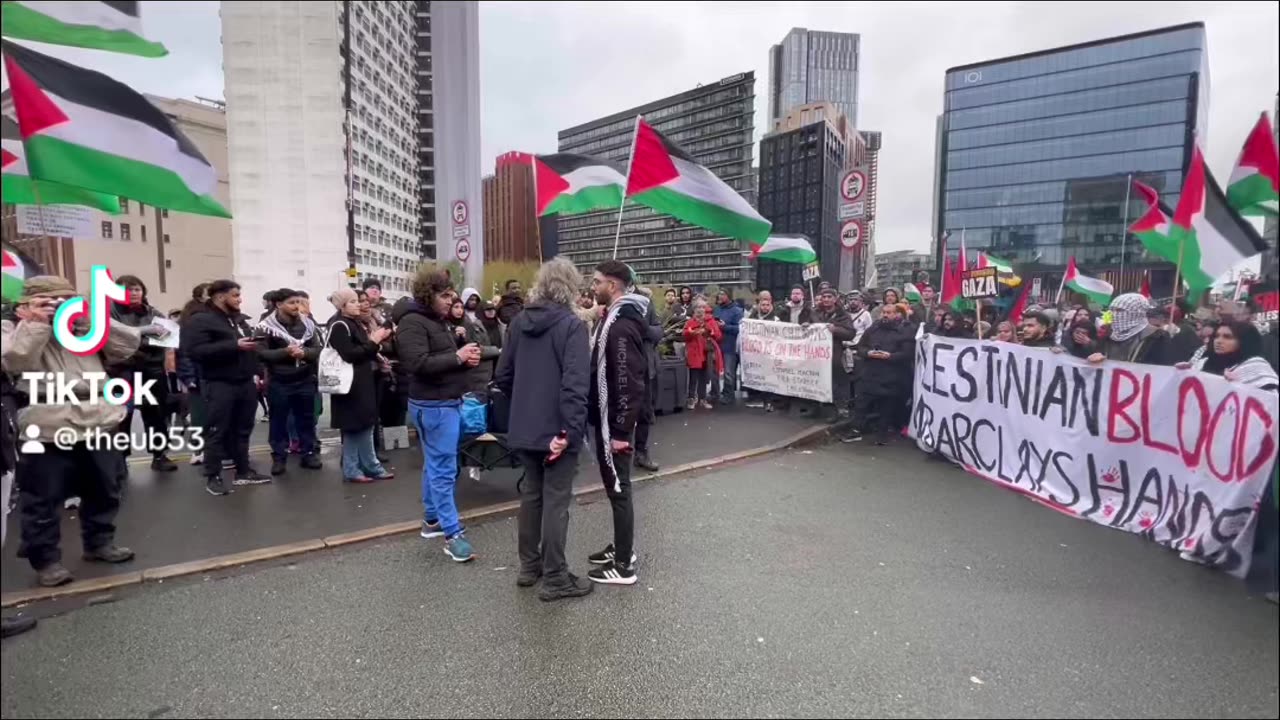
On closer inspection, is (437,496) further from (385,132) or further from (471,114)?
(385,132)

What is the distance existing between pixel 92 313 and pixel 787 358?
847 cm

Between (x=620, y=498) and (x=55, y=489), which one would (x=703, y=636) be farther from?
(x=55, y=489)

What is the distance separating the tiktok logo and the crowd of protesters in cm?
5

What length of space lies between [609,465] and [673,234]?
292 ft

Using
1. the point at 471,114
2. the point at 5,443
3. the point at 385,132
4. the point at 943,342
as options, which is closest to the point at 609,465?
the point at 471,114

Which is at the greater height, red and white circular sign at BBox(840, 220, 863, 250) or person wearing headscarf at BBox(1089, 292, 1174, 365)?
red and white circular sign at BBox(840, 220, 863, 250)

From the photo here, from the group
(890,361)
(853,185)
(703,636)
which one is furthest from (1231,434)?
(853,185)

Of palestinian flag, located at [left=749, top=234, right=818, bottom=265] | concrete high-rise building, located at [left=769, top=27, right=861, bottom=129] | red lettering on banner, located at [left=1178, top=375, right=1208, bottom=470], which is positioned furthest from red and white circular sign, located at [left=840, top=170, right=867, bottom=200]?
concrete high-rise building, located at [left=769, top=27, right=861, bottom=129]

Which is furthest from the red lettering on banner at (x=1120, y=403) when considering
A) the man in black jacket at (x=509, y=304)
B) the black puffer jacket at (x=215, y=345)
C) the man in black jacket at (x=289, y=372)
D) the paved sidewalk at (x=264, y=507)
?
the black puffer jacket at (x=215, y=345)

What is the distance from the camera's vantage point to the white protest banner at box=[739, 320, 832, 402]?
922 centimetres

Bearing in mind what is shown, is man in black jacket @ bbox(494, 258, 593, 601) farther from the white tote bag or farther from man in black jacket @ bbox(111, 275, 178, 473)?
the white tote bag

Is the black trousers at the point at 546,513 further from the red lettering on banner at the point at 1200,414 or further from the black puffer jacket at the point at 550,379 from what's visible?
the red lettering on banner at the point at 1200,414

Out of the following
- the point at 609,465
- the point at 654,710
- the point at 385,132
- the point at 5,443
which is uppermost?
the point at 385,132

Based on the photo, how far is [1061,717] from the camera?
2473mm
